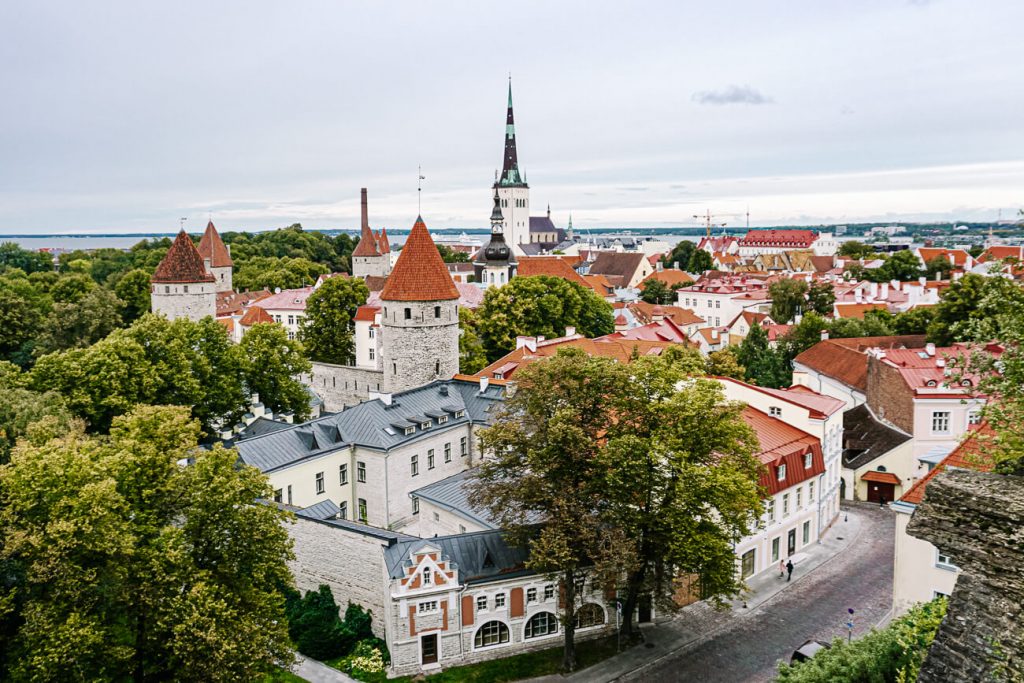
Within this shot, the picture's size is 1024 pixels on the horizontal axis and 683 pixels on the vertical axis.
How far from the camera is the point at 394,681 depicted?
2092 centimetres

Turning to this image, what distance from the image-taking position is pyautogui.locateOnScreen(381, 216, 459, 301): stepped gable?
127 feet

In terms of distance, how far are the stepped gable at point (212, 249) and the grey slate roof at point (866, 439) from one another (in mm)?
62028

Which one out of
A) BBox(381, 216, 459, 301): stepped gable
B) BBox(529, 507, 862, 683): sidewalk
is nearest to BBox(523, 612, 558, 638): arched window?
BBox(529, 507, 862, 683): sidewalk

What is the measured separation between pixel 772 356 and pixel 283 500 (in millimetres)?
29042

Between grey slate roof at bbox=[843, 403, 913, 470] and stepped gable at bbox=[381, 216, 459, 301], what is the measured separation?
19.2 m

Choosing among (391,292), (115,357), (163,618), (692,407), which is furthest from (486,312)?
(163,618)

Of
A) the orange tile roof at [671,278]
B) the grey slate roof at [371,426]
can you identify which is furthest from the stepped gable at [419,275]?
the orange tile roof at [671,278]

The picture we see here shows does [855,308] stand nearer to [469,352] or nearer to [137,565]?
[469,352]

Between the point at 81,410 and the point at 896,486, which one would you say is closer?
the point at 81,410

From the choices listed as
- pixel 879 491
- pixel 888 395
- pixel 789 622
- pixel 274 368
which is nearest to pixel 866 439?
pixel 879 491

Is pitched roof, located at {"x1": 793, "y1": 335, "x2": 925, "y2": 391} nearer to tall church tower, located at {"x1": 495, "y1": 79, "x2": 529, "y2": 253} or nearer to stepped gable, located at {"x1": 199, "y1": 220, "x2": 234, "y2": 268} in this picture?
stepped gable, located at {"x1": 199, "y1": 220, "x2": 234, "y2": 268}

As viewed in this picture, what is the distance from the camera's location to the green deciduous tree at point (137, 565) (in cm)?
1580

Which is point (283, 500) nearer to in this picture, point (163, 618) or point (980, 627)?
point (163, 618)

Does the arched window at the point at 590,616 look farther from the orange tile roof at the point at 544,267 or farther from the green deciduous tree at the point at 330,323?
the orange tile roof at the point at 544,267
